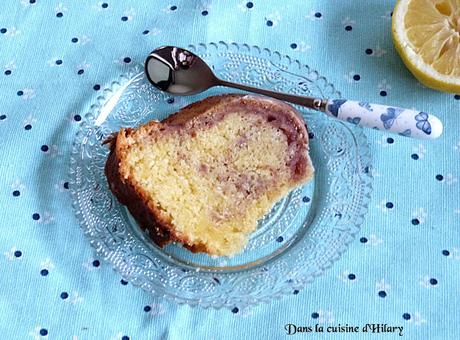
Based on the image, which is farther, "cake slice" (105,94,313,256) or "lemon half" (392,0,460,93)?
"lemon half" (392,0,460,93)

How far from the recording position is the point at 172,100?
185 centimetres

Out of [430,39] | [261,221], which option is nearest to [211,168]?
[261,221]

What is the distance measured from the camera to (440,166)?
1.74m

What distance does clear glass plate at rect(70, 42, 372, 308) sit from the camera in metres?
1.59

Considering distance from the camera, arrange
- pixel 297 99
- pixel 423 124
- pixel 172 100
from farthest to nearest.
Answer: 1. pixel 172 100
2. pixel 297 99
3. pixel 423 124

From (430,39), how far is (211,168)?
0.63m

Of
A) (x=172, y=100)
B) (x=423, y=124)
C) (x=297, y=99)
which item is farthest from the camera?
(x=172, y=100)

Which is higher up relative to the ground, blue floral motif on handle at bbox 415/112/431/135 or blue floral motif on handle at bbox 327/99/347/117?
blue floral motif on handle at bbox 327/99/347/117

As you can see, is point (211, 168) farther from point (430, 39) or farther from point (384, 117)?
point (430, 39)

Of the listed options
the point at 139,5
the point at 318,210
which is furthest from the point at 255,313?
the point at 139,5

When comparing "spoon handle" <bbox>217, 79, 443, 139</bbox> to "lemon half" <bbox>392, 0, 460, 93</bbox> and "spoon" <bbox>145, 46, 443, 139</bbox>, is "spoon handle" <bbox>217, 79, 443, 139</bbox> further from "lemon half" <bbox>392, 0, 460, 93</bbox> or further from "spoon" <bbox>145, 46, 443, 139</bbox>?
"lemon half" <bbox>392, 0, 460, 93</bbox>

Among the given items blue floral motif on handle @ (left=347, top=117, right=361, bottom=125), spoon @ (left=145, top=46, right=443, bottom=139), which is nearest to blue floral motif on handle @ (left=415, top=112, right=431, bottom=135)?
spoon @ (left=145, top=46, right=443, bottom=139)

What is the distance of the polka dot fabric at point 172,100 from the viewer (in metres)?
1.60

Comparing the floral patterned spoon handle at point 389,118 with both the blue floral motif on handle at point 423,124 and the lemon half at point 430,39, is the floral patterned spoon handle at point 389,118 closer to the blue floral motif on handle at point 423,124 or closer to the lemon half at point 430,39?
the blue floral motif on handle at point 423,124
